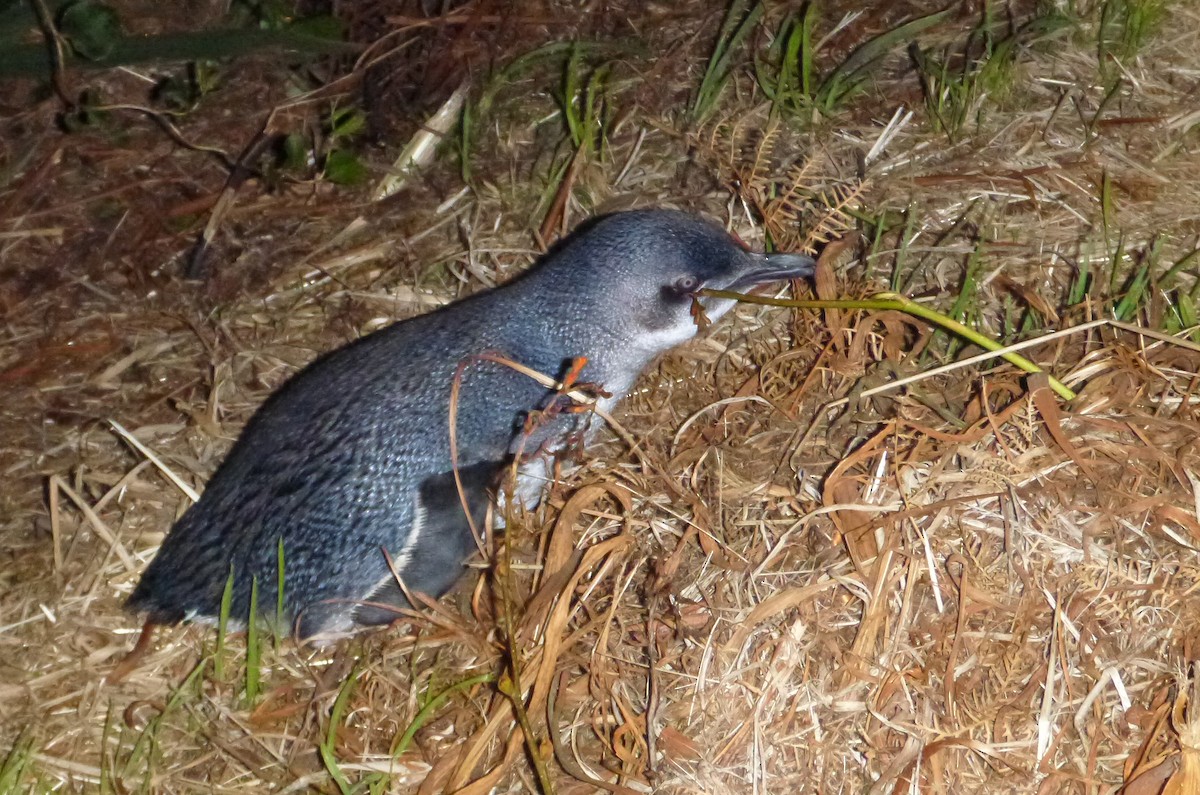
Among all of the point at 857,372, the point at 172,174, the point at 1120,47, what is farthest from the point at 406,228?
the point at 1120,47

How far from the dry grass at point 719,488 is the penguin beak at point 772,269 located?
15 cm

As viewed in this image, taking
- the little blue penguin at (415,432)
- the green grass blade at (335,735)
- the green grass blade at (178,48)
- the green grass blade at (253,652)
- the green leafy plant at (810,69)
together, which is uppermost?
the green grass blade at (178,48)

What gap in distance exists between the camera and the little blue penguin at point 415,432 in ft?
9.16

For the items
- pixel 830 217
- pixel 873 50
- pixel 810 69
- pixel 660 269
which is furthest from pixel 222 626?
pixel 873 50

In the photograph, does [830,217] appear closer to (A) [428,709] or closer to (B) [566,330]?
(B) [566,330]

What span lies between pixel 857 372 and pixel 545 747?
4.06ft

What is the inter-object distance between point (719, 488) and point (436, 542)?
73 cm

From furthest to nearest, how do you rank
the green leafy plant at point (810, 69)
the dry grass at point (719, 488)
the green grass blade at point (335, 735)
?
the green leafy plant at point (810, 69)
the green grass blade at point (335, 735)
the dry grass at point (719, 488)

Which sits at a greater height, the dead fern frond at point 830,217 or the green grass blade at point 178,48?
the green grass blade at point 178,48

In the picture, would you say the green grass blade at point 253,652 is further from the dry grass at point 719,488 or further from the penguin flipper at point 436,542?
the penguin flipper at point 436,542

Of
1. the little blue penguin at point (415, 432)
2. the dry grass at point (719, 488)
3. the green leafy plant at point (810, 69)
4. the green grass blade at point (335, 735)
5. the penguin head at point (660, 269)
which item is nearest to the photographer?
the dry grass at point (719, 488)

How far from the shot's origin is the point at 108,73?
430cm

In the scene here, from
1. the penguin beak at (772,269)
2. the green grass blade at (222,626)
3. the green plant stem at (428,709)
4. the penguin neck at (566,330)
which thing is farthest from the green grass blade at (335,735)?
the penguin beak at (772,269)

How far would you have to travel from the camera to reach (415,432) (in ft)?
9.33
